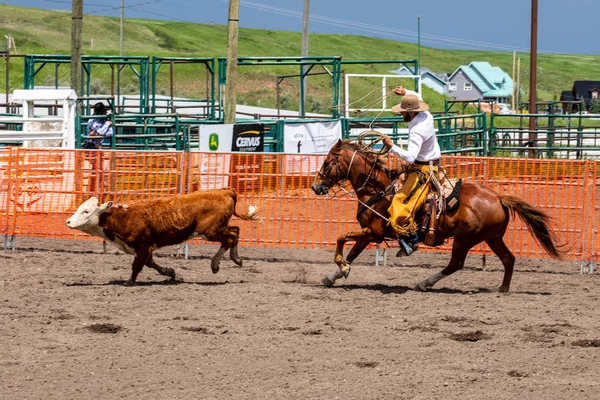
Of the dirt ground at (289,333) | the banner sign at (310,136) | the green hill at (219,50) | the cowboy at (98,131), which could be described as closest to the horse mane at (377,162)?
the dirt ground at (289,333)

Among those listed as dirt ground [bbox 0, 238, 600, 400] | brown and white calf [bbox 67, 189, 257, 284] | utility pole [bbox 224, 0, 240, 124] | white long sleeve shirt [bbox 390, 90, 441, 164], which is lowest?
dirt ground [bbox 0, 238, 600, 400]

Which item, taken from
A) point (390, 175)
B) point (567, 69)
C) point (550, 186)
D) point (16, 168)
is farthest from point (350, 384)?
point (567, 69)

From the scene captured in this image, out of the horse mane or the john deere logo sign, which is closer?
the horse mane

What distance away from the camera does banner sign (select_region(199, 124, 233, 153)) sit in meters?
19.7

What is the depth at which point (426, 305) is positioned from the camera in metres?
10.6

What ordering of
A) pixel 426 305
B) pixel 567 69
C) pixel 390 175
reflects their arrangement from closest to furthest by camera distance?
pixel 426 305 < pixel 390 175 < pixel 567 69

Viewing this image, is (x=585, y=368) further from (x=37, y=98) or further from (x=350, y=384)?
(x=37, y=98)

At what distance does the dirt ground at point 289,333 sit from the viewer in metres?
7.52

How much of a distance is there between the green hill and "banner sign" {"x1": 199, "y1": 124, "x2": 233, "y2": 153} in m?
40.1

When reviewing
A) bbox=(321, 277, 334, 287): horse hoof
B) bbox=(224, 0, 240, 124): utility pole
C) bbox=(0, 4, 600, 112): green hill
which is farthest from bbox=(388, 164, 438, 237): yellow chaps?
bbox=(0, 4, 600, 112): green hill

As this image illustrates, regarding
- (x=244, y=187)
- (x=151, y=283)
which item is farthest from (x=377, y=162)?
(x=244, y=187)

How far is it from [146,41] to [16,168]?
118237mm

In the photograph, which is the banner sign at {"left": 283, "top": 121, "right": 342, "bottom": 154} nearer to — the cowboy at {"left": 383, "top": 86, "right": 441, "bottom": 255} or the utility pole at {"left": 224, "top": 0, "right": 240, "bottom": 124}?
the utility pole at {"left": 224, "top": 0, "right": 240, "bottom": 124}

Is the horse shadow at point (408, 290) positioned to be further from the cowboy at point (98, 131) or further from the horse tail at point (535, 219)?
the cowboy at point (98, 131)
